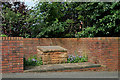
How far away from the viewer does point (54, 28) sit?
26.5 ft

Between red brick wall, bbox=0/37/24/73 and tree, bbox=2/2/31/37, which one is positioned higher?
tree, bbox=2/2/31/37

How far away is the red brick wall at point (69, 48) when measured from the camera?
211 inches

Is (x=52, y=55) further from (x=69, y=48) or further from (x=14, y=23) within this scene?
(x=14, y=23)

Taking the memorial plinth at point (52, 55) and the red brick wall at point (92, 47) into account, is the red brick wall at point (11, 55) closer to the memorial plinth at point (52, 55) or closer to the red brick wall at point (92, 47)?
the memorial plinth at point (52, 55)

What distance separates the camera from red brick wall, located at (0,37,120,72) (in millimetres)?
5359

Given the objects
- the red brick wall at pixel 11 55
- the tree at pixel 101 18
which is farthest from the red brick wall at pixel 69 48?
the tree at pixel 101 18

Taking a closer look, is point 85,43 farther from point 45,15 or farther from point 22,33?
point 22,33

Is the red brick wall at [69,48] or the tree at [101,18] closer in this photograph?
the red brick wall at [69,48]

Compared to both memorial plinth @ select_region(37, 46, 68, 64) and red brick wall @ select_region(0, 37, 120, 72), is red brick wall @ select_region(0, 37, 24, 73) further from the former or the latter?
memorial plinth @ select_region(37, 46, 68, 64)

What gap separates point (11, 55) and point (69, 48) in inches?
148

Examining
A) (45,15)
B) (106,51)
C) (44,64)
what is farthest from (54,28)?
(106,51)

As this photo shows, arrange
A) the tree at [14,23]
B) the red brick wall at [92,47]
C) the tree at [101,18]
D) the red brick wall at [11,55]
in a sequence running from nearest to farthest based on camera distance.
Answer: the red brick wall at [11,55]
the red brick wall at [92,47]
the tree at [101,18]
the tree at [14,23]

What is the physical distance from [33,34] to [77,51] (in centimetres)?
253

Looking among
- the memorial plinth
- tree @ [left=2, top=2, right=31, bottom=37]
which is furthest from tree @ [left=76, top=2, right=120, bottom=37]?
tree @ [left=2, top=2, right=31, bottom=37]
